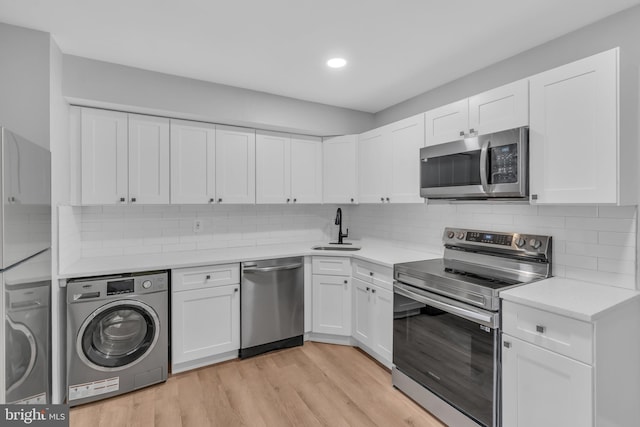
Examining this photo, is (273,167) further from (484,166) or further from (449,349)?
(449,349)

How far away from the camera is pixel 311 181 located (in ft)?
12.0

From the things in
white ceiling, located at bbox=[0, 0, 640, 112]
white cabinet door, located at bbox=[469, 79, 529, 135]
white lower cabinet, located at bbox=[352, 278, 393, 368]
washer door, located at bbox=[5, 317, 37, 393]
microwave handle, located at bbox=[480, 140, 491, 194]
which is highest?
white ceiling, located at bbox=[0, 0, 640, 112]

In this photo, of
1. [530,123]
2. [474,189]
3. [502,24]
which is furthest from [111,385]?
[502,24]

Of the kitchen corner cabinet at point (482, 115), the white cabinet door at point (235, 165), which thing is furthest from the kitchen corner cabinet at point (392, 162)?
the white cabinet door at point (235, 165)

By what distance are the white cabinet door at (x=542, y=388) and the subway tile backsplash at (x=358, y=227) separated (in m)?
0.73

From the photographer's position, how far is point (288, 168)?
11.5 ft

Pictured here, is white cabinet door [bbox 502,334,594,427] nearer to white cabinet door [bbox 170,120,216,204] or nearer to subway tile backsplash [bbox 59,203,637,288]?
subway tile backsplash [bbox 59,203,637,288]

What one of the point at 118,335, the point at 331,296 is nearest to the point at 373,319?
the point at 331,296

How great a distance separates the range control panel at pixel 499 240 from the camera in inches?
84.7

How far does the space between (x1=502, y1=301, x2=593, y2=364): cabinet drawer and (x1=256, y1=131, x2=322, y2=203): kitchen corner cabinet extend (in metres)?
2.32

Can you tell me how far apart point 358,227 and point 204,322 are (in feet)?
7.15

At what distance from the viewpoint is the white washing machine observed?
7.42 ft

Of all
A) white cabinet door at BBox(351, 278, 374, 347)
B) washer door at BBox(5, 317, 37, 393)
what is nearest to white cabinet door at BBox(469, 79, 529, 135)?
white cabinet door at BBox(351, 278, 374, 347)

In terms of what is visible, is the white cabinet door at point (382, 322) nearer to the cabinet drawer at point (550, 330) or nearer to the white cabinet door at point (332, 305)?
the white cabinet door at point (332, 305)
